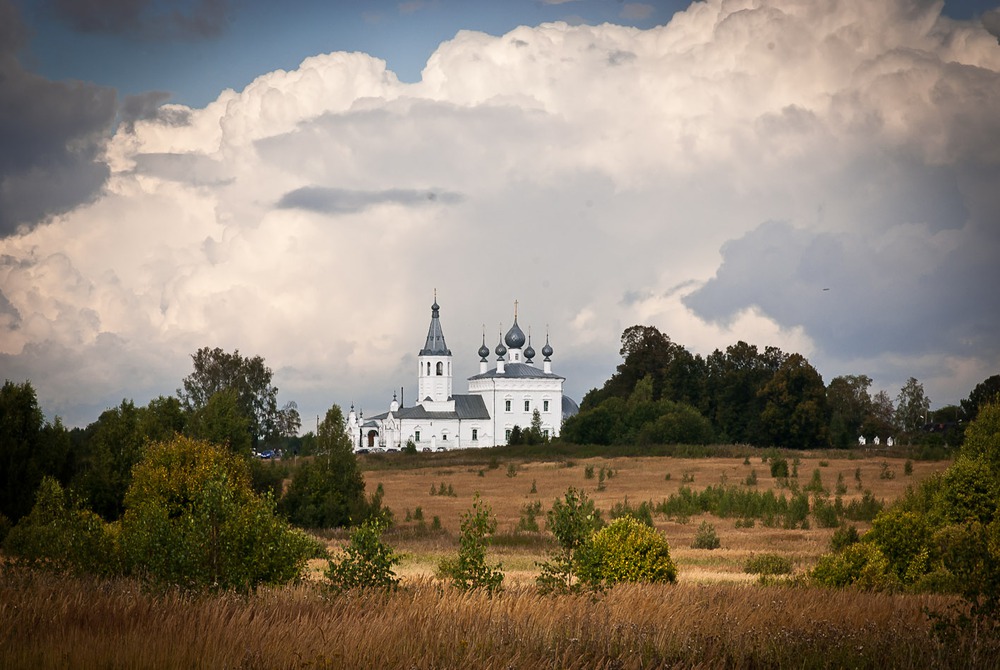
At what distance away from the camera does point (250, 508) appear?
15.6 m

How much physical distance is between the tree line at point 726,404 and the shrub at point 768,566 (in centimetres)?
5079

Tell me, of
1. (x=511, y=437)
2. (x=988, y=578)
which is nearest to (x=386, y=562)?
(x=988, y=578)

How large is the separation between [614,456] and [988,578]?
65.9 m

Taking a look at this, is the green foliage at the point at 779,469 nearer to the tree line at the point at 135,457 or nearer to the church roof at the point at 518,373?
the tree line at the point at 135,457

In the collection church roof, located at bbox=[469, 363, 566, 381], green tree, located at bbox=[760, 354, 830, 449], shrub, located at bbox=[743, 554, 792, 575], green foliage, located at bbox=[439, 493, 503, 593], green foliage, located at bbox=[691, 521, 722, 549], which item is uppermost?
church roof, located at bbox=[469, 363, 566, 381]

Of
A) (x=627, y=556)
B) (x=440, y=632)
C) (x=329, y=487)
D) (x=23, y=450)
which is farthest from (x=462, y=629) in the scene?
(x=329, y=487)

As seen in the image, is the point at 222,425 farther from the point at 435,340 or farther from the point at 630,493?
the point at 435,340

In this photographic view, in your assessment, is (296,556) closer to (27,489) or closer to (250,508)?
(250,508)

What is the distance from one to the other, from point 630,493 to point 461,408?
81032 mm

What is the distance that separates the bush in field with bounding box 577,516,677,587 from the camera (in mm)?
16516

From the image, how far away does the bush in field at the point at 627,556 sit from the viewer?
16.5 metres

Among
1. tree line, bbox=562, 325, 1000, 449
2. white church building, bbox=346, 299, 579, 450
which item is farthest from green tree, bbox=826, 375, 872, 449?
white church building, bbox=346, 299, 579, 450

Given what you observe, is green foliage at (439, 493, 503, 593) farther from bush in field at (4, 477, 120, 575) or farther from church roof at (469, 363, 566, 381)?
church roof at (469, 363, 566, 381)

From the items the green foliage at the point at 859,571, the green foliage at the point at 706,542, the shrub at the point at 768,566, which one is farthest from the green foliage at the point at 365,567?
the green foliage at the point at 706,542
